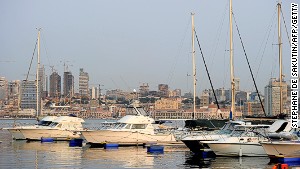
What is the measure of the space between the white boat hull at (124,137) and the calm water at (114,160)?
359 cm

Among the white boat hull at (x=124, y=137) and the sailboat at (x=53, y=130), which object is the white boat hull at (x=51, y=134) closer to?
the sailboat at (x=53, y=130)

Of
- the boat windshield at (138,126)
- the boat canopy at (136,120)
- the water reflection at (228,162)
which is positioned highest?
the boat canopy at (136,120)

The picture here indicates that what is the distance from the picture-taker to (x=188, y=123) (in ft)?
184

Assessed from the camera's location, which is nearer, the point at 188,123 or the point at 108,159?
the point at 108,159

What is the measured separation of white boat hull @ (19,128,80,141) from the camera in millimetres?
60938

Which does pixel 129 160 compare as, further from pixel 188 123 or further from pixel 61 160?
pixel 188 123

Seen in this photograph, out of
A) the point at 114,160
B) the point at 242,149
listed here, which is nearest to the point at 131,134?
the point at 114,160

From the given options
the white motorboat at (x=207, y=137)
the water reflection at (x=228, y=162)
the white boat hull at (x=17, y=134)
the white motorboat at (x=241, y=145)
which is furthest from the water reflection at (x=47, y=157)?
the white boat hull at (x=17, y=134)

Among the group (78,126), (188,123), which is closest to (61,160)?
(188,123)

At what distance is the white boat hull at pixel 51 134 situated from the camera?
6094 centimetres

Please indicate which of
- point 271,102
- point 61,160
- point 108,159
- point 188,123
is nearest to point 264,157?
point 108,159

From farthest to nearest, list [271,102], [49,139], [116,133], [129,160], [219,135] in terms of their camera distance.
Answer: [271,102] → [49,139] → [116,133] → [219,135] → [129,160]

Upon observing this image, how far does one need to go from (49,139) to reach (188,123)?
520 inches

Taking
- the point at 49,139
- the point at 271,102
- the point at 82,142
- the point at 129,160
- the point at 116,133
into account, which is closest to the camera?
the point at 129,160
